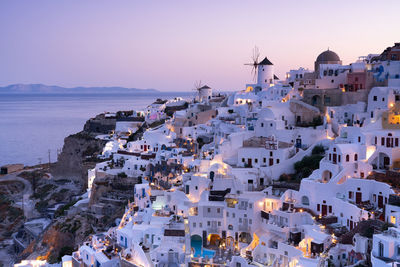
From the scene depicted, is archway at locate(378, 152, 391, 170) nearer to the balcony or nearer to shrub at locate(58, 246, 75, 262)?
the balcony

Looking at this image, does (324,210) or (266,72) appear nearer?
(324,210)

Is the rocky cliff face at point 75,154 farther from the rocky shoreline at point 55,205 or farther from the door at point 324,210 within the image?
the door at point 324,210

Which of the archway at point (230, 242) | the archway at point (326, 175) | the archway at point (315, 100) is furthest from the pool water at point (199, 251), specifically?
the archway at point (315, 100)

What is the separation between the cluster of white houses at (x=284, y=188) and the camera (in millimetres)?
23891

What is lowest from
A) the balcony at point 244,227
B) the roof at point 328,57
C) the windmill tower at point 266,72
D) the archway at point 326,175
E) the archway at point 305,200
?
the balcony at point 244,227

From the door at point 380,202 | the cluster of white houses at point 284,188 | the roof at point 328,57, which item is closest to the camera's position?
the cluster of white houses at point 284,188

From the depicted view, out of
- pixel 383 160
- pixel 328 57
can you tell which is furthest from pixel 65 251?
pixel 328 57

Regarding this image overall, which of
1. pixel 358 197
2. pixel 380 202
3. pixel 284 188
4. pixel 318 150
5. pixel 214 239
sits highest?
pixel 318 150

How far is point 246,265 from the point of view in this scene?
24516 mm

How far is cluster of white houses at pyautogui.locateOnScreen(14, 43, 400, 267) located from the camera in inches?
941

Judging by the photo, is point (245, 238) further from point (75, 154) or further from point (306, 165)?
point (75, 154)

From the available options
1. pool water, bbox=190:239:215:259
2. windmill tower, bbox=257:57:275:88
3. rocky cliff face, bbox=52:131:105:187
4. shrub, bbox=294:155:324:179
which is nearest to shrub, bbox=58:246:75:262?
pool water, bbox=190:239:215:259

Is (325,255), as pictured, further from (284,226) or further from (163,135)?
(163,135)

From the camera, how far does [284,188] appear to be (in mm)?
29781
